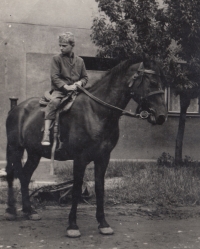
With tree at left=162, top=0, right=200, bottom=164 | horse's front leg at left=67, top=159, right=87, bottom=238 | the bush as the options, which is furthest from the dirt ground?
the bush

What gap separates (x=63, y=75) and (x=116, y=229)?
2.31m

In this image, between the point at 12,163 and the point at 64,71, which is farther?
the point at 12,163

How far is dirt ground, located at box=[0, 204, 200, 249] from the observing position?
4.82m

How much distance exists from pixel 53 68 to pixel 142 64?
1.32 metres

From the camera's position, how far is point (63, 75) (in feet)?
18.7

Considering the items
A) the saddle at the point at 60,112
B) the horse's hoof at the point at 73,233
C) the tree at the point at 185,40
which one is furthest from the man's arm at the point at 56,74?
the tree at the point at 185,40

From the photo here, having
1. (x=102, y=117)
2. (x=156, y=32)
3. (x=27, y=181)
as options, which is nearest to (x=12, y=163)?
(x=27, y=181)

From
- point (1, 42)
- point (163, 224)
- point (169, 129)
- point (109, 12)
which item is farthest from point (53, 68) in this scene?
point (169, 129)

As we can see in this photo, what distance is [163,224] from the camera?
19.0 feet

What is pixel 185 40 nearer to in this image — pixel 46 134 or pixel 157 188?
pixel 157 188

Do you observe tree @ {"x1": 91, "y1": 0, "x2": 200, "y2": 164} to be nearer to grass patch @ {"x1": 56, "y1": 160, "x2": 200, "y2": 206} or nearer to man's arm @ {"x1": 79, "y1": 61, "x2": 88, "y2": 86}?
grass patch @ {"x1": 56, "y1": 160, "x2": 200, "y2": 206}

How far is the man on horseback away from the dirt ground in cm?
124

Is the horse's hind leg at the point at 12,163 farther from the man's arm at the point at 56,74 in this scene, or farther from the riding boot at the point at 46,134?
the man's arm at the point at 56,74

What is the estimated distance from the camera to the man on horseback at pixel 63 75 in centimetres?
556
